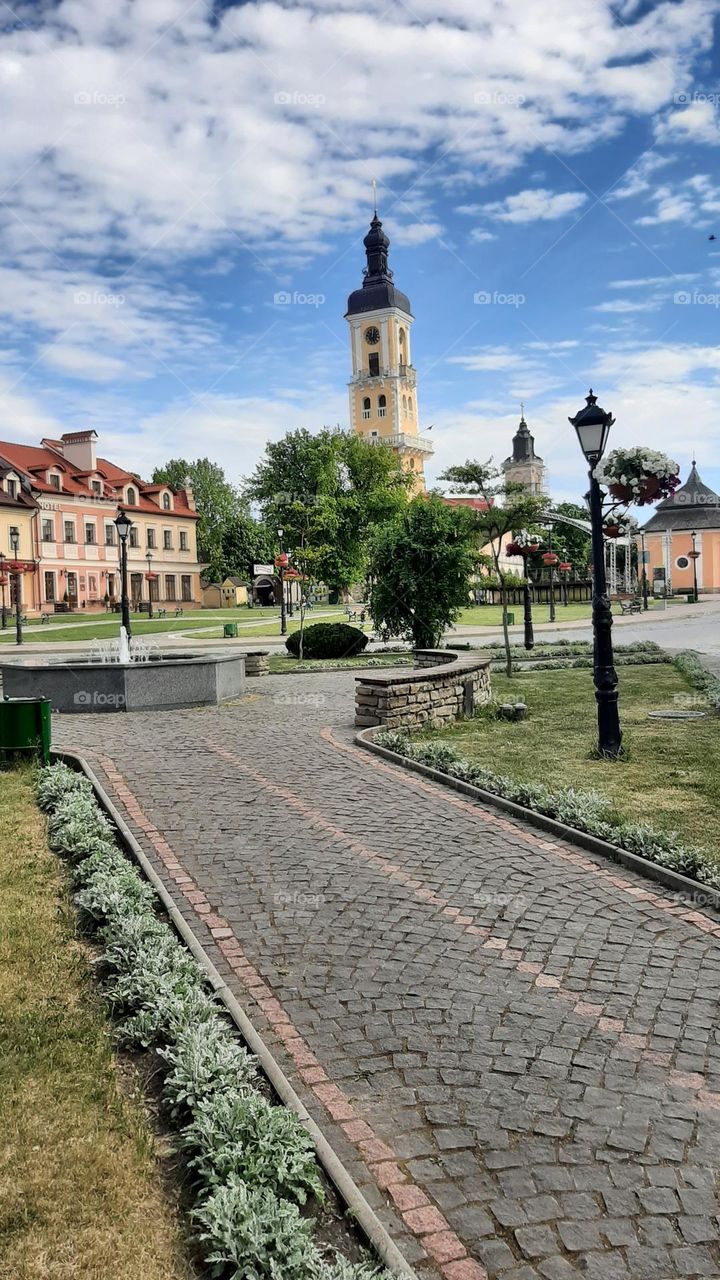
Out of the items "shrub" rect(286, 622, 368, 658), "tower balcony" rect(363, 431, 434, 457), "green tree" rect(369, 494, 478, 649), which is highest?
"tower balcony" rect(363, 431, 434, 457)

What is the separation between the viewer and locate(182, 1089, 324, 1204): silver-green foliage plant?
305 cm

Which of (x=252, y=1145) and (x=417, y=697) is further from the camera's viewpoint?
(x=417, y=697)

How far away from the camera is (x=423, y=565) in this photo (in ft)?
74.5

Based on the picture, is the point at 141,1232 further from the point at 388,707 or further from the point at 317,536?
the point at 317,536

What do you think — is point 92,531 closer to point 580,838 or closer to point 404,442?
point 404,442

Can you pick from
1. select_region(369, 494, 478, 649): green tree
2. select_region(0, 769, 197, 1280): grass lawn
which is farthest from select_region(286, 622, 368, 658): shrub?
select_region(0, 769, 197, 1280): grass lawn

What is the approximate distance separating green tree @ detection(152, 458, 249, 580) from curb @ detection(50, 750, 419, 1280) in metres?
73.4

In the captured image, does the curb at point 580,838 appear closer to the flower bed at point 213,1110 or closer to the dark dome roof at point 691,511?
the flower bed at point 213,1110

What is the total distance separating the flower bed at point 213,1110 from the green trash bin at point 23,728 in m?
4.98

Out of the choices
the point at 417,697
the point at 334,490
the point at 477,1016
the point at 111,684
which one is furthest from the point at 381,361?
the point at 477,1016

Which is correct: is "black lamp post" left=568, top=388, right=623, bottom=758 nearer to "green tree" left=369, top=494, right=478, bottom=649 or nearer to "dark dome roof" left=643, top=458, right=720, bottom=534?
"green tree" left=369, top=494, right=478, bottom=649

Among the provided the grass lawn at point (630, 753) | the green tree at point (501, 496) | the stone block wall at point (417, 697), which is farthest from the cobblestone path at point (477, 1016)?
the green tree at point (501, 496)

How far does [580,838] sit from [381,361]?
92645mm

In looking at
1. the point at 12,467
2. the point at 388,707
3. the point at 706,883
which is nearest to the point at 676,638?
the point at 388,707
